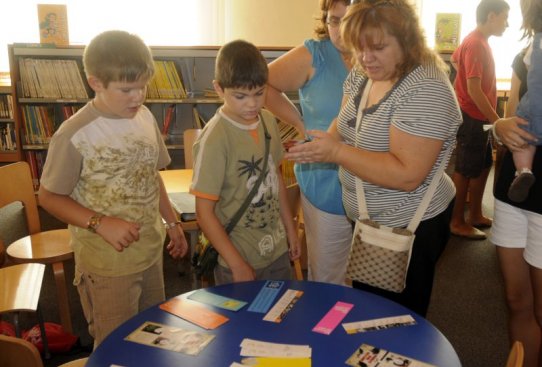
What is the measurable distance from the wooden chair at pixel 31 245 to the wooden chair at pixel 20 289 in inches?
12.3

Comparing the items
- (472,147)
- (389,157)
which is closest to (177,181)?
(389,157)

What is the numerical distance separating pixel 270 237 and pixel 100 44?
0.83 metres

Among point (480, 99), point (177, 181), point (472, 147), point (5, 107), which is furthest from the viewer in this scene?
point (5, 107)

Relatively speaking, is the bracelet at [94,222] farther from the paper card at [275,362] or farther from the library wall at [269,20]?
the library wall at [269,20]

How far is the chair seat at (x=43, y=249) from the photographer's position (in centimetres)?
271

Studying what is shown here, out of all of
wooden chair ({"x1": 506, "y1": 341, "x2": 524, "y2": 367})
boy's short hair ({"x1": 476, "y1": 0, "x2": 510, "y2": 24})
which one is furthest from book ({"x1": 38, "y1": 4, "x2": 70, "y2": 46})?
wooden chair ({"x1": 506, "y1": 341, "x2": 524, "y2": 367})

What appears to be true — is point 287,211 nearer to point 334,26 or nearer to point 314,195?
point 314,195

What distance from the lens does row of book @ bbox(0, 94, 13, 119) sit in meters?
5.62

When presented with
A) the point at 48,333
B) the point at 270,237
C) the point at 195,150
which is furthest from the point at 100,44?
the point at 48,333

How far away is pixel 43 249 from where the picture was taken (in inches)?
110

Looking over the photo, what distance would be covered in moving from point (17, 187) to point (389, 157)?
211 centimetres

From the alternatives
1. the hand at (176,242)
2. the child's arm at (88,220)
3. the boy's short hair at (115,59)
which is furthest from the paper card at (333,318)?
the boy's short hair at (115,59)

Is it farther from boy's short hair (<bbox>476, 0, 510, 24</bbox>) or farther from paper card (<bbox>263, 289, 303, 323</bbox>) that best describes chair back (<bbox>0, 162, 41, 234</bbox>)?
boy's short hair (<bbox>476, 0, 510, 24</bbox>)

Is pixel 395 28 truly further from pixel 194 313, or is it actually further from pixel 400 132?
pixel 194 313
